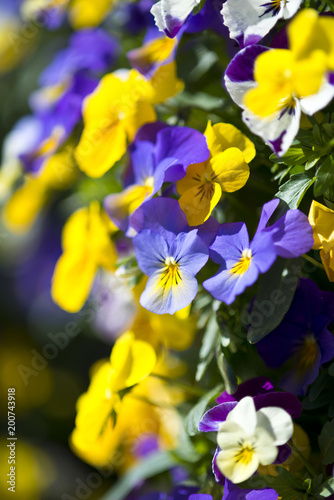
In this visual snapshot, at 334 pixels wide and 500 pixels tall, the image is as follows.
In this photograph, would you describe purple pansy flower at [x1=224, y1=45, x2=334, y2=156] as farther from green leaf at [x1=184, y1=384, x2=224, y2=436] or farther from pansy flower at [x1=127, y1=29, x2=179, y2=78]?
green leaf at [x1=184, y1=384, x2=224, y2=436]

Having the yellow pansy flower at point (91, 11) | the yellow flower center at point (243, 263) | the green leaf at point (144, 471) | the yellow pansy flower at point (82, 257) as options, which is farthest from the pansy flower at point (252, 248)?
the yellow pansy flower at point (91, 11)

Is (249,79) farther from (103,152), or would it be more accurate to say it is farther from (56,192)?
(56,192)

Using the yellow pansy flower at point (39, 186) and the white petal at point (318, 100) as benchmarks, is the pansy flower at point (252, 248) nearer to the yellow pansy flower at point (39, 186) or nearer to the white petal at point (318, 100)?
the white petal at point (318, 100)

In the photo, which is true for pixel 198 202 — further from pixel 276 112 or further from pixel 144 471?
pixel 144 471

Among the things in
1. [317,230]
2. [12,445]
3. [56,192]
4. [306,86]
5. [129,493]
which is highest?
[306,86]

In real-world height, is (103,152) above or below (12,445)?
above

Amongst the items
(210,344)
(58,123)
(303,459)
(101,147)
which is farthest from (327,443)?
(58,123)

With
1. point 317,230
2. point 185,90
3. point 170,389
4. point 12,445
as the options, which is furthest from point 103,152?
point 12,445
